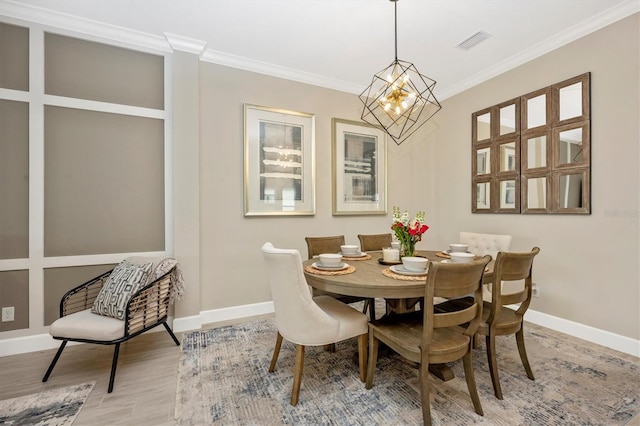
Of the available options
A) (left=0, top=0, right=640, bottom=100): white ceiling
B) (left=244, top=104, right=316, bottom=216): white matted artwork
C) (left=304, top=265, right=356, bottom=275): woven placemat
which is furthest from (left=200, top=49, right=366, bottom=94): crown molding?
(left=304, top=265, right=356, bottom=275): woven placemat

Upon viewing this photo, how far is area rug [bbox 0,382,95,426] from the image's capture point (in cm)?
165

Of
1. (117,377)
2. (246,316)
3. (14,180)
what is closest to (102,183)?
(14,180)

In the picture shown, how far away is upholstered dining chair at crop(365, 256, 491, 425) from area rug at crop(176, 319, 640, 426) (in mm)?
236

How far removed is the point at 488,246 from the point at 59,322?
3739 mm

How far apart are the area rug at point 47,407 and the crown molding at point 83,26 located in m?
2.95

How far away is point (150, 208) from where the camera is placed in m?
2.89

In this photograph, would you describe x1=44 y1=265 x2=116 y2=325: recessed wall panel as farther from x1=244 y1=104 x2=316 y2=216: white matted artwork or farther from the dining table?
the dining table

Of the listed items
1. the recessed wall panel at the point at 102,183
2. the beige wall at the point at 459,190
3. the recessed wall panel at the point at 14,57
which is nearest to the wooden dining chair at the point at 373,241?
the beige wall at the point at 459,190

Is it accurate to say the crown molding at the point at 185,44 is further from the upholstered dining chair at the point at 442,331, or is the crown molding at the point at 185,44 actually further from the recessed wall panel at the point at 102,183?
the upholstered dining chair at the point at 442,331

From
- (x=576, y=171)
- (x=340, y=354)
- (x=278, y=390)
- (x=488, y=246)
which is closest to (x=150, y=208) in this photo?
(x=278, y=390)

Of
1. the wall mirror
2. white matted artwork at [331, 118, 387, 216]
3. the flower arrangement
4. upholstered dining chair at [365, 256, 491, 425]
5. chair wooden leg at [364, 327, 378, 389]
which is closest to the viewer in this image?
upholstered dining chair at [365, 256, 491, 425]

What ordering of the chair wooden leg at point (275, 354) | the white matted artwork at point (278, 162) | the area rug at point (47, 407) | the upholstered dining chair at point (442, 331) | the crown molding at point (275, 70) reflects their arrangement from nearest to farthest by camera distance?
the upholstered dining chair at point (442, 331), the area rug at point (47, 407), the chair wooden leg at point (275, 354), the crown molding at point (275, 70), the white matted artwork at point (278, 162)

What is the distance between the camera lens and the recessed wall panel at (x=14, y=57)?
2389 millimetres

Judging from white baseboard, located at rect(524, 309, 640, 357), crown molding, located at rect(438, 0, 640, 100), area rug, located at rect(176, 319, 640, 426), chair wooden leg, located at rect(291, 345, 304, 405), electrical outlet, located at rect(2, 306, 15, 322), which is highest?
crown molding, located at rect(438, 0, 640, 100)
